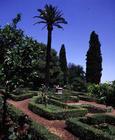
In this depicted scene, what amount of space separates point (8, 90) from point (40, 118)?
4.11 metres

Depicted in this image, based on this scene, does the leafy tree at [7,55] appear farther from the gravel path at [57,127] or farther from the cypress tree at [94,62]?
the cypress tree at [94,62]

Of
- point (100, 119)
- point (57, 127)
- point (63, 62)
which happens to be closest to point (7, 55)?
point (57, 127)

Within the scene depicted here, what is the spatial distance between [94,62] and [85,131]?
40.9 m

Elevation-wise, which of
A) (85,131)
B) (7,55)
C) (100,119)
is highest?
(7,55)

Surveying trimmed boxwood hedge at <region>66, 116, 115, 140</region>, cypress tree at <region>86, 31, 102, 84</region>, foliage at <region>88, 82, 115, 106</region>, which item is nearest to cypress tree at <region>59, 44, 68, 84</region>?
cypress tree at <region>86, 31, 102, 84</region>

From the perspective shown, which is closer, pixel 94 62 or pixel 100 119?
pixel 100 119

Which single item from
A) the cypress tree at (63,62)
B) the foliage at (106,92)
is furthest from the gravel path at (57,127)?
the cypress tree at (63,62)

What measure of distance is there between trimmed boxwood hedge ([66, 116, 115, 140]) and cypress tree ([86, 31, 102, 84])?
123 feet

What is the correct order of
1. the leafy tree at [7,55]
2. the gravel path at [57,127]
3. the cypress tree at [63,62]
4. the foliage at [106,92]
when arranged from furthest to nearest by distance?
the cypress tree at [63,62], the leafy tree at [7,55], the gravel path at [57,127], the foliage at [106,92]

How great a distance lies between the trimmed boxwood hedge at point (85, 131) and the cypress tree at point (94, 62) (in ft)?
123

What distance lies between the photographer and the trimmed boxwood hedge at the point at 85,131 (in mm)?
16048

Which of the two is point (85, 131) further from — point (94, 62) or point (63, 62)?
point (63, 62)

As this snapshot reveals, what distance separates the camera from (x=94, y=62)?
57.8 meters

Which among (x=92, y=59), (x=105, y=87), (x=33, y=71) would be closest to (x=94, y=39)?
(x=92, y=59)
